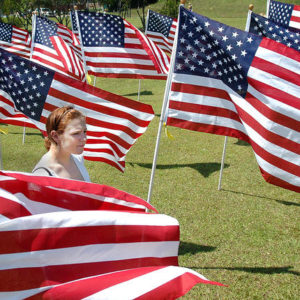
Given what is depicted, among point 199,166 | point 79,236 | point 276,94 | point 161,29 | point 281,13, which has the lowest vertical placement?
point 199,166

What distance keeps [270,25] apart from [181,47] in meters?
2.35

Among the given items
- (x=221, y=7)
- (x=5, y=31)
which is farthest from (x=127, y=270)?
(x=221, y=7)

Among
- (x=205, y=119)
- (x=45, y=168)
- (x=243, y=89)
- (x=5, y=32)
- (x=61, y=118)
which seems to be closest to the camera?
(x=45, y=168)

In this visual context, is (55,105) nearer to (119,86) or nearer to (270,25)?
(270,25)

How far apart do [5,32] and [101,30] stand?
7.39 meters

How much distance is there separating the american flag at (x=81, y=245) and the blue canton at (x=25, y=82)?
282cm

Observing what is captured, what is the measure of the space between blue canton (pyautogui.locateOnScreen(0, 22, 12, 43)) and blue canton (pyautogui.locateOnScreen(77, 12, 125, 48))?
701cm

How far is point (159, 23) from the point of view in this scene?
14.8 m

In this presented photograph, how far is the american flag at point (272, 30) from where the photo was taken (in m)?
6.78

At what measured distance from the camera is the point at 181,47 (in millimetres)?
5156

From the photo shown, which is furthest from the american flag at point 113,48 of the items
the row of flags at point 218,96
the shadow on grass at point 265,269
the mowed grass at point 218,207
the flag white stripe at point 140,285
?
the flag white stripe at point 140,285

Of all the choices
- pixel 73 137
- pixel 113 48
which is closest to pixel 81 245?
pixel 73 137

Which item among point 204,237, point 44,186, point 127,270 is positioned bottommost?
point 204,237

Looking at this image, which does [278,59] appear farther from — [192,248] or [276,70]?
[192,248]
